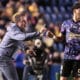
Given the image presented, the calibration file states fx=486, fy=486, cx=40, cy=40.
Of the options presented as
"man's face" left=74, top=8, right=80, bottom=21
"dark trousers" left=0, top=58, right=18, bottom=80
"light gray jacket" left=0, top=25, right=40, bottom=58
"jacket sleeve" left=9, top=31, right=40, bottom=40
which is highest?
"man's face" left=74, top=8, right=80, bottom=21

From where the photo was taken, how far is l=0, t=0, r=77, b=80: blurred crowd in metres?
12.9

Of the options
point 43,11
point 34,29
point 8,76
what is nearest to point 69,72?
point 8,76

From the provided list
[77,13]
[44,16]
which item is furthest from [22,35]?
[44,16]

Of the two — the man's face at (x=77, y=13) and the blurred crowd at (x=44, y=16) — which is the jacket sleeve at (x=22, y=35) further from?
the blurred crowd at (x=44, y=16)

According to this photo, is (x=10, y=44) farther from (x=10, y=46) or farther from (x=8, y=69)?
(x=8, y=69)

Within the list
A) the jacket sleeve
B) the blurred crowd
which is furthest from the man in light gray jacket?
the blurred crowd

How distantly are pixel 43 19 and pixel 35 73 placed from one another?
4.42 m

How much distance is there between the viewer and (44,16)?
1525 centimetres

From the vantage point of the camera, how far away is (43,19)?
1474cm

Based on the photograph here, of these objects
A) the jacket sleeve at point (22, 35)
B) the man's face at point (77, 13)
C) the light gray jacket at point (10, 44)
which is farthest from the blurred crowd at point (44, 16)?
the man's face at point (77, 13)

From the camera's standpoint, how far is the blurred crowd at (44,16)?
1291cm

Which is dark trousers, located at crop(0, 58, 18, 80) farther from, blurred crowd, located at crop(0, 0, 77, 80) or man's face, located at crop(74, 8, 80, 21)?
blurred crowd, located at crop(0, 0, 77, 80)

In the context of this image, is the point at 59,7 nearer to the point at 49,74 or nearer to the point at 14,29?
the point at 49,74

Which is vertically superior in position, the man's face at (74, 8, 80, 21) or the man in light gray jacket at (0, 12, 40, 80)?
the man's face at (74, 8, 80, 21)
